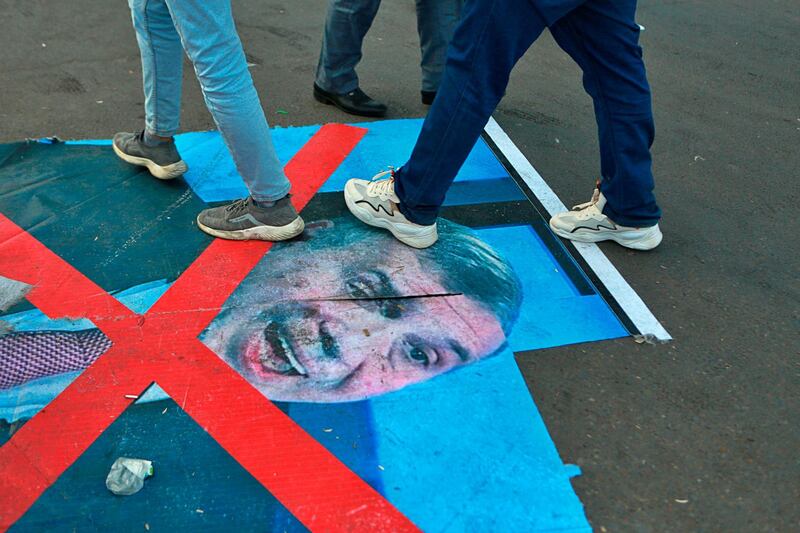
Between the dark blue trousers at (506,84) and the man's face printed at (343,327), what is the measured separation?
31cm

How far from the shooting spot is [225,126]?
7.53ft

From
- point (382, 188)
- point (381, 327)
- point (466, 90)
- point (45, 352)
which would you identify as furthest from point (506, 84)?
point (45, 352)

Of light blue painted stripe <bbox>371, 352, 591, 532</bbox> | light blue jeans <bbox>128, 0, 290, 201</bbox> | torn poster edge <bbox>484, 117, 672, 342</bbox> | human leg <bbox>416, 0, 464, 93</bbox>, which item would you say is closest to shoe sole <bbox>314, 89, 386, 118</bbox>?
human leg <bbox>416, 0, 464, 93</bbox>

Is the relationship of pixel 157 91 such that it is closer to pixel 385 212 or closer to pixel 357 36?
pixel 385 212

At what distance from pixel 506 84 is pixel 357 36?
4.64 ft

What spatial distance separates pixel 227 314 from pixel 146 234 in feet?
2.03

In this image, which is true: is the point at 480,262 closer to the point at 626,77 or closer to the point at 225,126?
the point at 626,77

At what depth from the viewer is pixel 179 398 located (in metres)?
1.94

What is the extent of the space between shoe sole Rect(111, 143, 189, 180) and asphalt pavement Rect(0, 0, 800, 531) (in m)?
0.43

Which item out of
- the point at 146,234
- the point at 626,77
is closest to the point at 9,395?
the point at 146,234

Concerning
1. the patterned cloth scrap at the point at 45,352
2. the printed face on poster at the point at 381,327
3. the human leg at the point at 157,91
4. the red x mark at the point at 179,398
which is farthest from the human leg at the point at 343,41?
the patterned cloth scrap at the point at 45,352

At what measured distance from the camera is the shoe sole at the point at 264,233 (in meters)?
2.55

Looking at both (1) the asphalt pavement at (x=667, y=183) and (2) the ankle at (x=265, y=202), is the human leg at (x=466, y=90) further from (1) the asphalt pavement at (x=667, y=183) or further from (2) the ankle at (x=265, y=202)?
(1) the asphalt pavement at (x=667, y=183)

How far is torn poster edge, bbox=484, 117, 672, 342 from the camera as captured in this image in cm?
234
